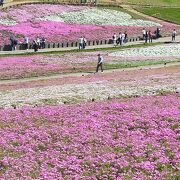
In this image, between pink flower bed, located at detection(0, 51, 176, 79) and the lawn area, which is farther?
the lawn area

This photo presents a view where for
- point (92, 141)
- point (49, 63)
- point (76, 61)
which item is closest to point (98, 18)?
point (76, 61)

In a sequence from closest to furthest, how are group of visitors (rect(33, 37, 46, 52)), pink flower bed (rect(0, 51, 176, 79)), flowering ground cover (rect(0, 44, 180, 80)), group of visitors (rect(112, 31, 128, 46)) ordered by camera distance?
pink flower bed (rect(0, 51, 176, 79)) → flowering ground cover (rect(0, 44, 180, 80)) → group of visitors (rect(33, 37, 46, 52)) → group of visitors (rect(112, 31, 128, 46))

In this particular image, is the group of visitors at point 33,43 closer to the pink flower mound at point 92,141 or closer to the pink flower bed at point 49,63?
the pink flower bed at point 49,63

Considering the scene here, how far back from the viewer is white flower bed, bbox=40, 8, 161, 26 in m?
92.7

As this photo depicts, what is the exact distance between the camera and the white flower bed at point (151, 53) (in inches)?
2534

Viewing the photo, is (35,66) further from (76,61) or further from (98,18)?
(98,18)

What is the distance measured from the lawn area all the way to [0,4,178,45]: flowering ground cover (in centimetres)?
685

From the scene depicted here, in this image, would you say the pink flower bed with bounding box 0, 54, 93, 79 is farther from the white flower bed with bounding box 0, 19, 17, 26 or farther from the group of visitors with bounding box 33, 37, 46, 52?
the white flower bed with bounding box 0, 19, 17, 26

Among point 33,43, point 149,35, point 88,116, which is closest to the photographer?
point 88,116

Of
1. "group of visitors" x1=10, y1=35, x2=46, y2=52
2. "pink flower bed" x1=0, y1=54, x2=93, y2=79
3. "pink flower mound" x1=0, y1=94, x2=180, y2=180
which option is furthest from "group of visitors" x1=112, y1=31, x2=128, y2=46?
"pink flower mound" x1=0, y1=94, x2=180, y2=180

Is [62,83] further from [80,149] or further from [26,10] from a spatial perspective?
[26,10]

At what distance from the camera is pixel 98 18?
98000mm

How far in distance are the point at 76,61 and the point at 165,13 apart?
2434 inches

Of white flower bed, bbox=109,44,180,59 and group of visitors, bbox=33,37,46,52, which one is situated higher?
group of visitors, bbox=33,37,46,52
